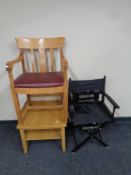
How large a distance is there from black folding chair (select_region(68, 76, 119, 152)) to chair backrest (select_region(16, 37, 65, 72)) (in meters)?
0.31

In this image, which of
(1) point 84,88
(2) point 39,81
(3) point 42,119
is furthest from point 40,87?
(1) point 84,88

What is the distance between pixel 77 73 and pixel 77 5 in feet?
2.42

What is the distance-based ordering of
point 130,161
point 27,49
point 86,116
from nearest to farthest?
Answer: point 130,161 < point 86,116 < point 27,49

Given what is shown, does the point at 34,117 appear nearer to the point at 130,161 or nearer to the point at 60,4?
the point at 130,161

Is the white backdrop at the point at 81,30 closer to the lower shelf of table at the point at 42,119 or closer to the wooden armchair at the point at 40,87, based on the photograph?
the wooden armchair at the point at 40,87

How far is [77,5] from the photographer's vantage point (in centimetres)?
171

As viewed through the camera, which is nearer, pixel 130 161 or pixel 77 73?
pixel 130 161

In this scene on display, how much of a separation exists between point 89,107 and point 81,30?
858 millimetres

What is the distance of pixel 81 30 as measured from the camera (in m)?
1.79

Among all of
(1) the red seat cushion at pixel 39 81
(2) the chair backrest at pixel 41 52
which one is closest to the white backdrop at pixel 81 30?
(2) the chair backrest at pixel 41 52

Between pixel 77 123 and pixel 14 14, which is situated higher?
pixel 14 14

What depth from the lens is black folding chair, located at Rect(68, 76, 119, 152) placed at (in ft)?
5.35

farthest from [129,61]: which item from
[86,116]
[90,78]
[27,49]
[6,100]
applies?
[6,100]

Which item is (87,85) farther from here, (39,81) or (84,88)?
(39,81)
